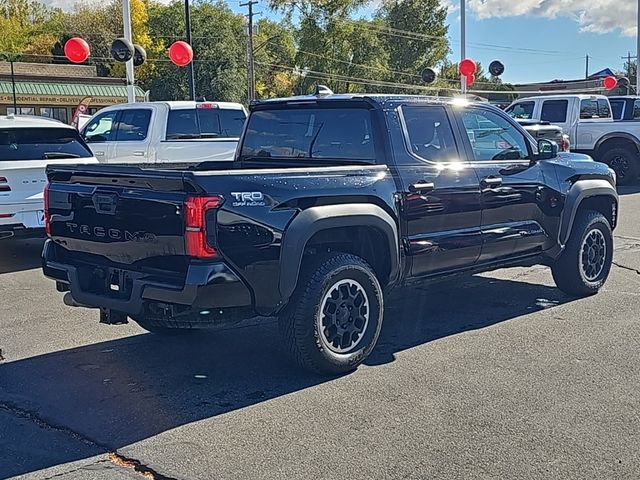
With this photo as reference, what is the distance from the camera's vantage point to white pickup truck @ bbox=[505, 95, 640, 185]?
17.0m

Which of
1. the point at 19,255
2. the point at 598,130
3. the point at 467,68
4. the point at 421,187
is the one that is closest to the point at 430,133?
the point at 421,187

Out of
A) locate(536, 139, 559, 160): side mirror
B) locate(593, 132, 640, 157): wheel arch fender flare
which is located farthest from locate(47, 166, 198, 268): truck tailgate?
locate(593, 132, 640, 157): wheel arch fender flare

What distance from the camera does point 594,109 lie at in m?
17.4

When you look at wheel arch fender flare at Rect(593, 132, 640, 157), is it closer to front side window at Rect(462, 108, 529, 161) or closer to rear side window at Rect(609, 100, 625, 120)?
rear side window at Rect(609, 100, 625, 120)

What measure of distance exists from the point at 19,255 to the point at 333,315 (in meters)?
6.18

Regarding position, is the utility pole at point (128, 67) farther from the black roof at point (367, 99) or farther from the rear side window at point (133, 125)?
the black roof at point (367, 99)

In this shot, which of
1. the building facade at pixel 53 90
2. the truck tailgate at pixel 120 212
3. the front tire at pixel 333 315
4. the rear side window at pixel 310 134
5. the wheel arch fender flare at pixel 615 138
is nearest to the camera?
the truck tailgate at pixel 120 212

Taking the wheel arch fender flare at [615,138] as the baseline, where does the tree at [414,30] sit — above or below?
above

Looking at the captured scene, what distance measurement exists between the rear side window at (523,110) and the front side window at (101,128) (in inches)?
370

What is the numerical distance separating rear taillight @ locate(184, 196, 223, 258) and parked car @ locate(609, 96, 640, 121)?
15106mm

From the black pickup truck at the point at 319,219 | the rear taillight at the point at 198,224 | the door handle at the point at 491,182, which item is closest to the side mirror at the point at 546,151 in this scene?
the black pickup truck at the point at 319,219

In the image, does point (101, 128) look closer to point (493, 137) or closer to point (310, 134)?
point (310, 134)

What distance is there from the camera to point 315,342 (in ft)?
16.3

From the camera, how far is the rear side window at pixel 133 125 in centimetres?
1229
